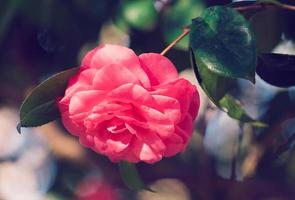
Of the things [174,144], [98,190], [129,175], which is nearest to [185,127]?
[174,144]

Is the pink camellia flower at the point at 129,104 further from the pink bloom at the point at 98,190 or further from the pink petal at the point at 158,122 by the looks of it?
the pink bloom at the point at 98,190

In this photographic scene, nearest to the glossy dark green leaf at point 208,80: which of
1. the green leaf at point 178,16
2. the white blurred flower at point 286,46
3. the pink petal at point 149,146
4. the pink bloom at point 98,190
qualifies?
the pink petal at point 149,146

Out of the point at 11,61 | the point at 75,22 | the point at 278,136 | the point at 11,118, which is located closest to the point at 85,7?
the point at 75,22

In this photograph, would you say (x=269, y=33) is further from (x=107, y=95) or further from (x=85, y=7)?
(x=107, y=95)

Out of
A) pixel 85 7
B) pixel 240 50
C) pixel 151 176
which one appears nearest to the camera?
pixel 240 50

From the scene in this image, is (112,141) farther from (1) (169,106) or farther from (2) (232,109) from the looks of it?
(2) (232,109)

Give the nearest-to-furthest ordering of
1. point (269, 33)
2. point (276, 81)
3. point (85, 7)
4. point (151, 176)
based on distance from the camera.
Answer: point (276, 81) < point (269, 33) < point (85, 7) < point (151, 176)
